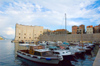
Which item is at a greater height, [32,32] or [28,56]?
[32,32]

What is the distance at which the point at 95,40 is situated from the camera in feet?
161

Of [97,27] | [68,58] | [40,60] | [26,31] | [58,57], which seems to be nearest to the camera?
[58,57]

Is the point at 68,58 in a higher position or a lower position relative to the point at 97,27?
lower

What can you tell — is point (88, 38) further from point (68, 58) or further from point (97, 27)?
point (68, 58)

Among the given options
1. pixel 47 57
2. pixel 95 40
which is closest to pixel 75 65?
pixel 47 57

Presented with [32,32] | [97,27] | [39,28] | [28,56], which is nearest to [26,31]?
[32,32]

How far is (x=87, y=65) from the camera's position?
1296cm

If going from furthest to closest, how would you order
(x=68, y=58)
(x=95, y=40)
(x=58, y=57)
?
(x=95, y=40), (x=68, y=58), (x=58, y=57)

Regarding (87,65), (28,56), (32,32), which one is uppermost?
(32,32)

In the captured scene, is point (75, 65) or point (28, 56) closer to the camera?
point (75, 65)

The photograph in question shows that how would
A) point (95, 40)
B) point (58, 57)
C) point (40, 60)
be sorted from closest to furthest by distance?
point (58, 57) < point (40, 60) < point (95, 40)

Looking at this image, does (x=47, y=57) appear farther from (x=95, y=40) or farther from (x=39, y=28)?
(x=39, y=28)

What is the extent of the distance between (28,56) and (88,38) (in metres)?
43.4

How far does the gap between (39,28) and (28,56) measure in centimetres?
7255
